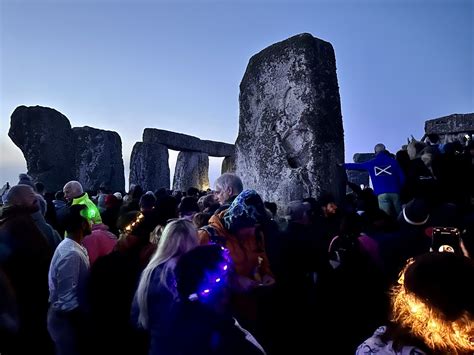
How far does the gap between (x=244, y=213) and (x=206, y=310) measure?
92cm

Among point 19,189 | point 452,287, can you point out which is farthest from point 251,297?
point 19,189

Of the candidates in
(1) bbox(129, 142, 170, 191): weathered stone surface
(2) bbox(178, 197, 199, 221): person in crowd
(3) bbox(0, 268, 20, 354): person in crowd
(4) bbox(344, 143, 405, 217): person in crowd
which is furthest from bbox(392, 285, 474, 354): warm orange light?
(1) bbox(129, 142, 170, 191): weathered stone surface

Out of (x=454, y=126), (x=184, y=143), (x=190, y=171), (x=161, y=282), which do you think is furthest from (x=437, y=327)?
(x=190, y=171)

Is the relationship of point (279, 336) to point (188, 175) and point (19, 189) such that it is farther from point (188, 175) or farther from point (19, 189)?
point (188, 175)

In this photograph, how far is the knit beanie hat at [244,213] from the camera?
2.51 meters

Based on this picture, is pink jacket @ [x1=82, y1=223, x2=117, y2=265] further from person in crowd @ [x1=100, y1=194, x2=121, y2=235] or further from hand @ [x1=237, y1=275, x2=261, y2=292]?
person in crowd @ [x1=100, y1=194, x2=121, y2=235]

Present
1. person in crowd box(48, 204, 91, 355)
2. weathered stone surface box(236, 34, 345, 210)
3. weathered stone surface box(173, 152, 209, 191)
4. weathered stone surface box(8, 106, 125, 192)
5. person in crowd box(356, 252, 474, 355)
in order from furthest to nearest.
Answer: weathered stone surface box(173, 152, 209, 191)
weathered stone surface box(8, 106, 125, 192)
weathered stone surface box(236, 34, 345, 210)
person in crowd box(48, 204, 91, 355)
person in crowd box(356, 252, 474, 355)

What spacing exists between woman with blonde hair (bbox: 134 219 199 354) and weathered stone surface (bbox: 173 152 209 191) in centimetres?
1553

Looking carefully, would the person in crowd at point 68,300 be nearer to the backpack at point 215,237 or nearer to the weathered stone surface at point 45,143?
the backpack at point 215,237

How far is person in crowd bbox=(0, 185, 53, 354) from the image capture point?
290cm

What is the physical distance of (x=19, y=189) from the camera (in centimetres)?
315

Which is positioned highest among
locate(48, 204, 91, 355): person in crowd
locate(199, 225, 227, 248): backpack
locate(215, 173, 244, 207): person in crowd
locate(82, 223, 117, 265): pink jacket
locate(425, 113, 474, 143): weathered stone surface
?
locate(425, 113, 474, 143): weathered stone surface

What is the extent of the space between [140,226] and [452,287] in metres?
1.99

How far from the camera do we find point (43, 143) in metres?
11.4
